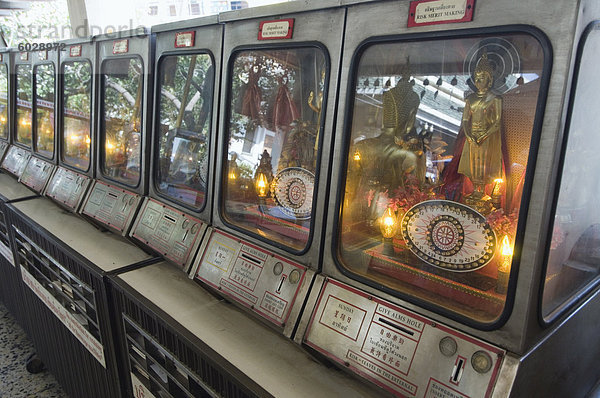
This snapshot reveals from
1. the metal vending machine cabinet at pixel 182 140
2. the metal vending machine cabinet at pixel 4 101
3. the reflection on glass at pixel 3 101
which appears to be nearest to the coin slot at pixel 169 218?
the metal vending machine cabinet at pixel 182 140

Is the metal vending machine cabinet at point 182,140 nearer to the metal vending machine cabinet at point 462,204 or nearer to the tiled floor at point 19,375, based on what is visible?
the metal vending machine cabinet at point 462,204

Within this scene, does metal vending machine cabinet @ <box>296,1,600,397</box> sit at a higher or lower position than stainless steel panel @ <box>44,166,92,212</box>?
higher

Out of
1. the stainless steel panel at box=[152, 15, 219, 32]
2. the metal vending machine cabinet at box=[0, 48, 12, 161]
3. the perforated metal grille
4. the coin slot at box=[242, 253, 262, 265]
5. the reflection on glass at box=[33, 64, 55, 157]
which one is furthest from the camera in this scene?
the metal vending machine cabinet at box=[0, 48, 12, 161]

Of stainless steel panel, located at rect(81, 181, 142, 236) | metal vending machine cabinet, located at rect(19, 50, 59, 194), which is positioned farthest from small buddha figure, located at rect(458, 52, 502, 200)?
metal vending machine cabinet, located at rect(19, 50, 59, 194)

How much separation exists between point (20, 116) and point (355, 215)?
3.66 m

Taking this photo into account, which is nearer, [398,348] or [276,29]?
[398,348]

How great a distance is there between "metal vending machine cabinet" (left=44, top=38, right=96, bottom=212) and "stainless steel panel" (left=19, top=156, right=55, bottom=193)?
115mm

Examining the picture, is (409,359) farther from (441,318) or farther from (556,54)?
(556,54)

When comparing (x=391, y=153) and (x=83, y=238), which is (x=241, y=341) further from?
(x=83, y=238)

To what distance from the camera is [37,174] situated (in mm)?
3012

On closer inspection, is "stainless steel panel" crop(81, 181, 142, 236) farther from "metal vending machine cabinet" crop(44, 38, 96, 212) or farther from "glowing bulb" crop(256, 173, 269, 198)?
"glowing bulb" crop(256, 173, 269, 198)

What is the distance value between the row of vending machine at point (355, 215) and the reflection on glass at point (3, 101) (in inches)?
99.2

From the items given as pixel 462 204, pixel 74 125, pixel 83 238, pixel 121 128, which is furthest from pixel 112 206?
pixel 462 204

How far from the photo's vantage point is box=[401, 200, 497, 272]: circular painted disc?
103 cm
